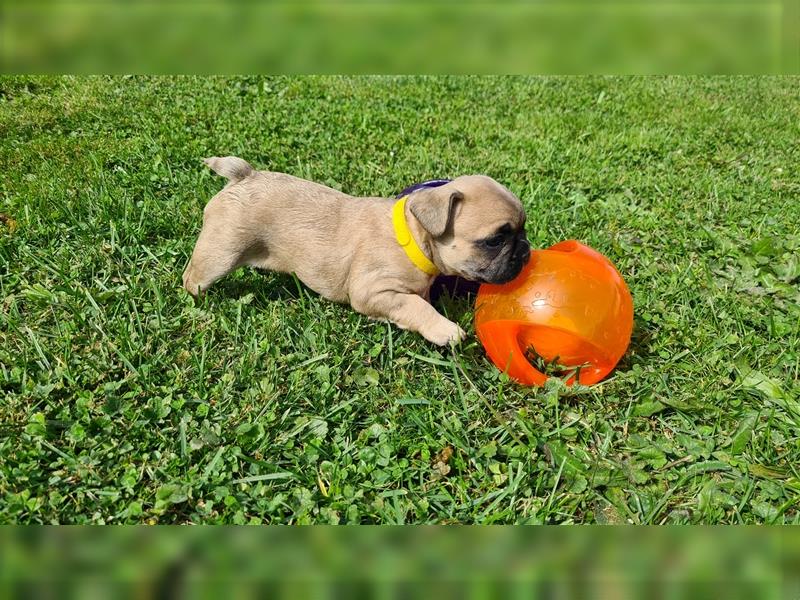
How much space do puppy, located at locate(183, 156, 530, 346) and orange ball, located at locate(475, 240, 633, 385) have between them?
0.15 m

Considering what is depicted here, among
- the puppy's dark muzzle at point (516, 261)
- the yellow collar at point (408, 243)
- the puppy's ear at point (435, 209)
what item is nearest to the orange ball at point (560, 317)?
the puppy's dark muzzle at point (516, 261)

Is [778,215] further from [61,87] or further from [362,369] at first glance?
[61,87]

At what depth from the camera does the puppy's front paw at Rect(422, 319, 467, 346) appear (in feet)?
13.2

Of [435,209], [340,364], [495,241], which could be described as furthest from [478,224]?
[340,364]

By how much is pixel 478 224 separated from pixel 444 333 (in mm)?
717

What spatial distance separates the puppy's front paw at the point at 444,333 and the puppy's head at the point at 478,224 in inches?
14.0

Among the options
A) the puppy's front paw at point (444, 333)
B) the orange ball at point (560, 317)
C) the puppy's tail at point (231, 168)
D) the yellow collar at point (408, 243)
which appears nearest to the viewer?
the orange ball at point (560, 317)

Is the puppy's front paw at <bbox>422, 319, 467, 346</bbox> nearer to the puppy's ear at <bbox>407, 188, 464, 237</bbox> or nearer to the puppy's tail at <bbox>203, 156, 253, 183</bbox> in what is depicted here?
the puppy's ear at <bbox>407, 188, 464, 237</bbox>

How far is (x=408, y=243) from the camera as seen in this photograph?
4145 mm

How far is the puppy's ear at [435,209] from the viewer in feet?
12.5

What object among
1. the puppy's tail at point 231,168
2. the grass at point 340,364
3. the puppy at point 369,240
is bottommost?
the grass at point 340,364

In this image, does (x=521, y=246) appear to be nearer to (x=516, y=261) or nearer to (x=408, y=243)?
(x=516, y=261)

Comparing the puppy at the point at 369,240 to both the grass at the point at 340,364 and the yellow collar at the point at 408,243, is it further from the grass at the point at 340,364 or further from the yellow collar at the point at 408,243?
the grass at the point at 340,364
